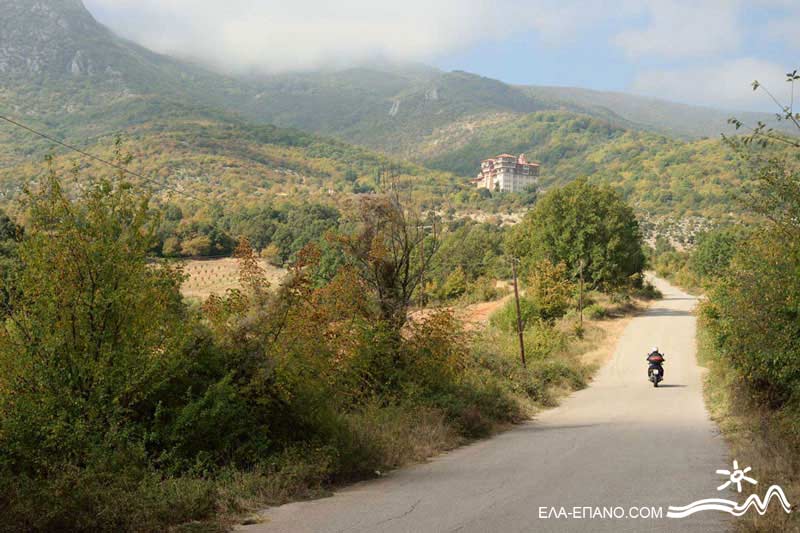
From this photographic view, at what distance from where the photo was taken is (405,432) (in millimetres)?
13094

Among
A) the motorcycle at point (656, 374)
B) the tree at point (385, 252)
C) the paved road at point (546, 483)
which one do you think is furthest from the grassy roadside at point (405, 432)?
the motorcycle at point (656, 374)

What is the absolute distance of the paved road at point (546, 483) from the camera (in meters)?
7.35

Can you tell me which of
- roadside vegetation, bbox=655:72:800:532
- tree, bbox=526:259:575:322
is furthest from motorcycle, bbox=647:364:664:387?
tree, bbox=526:259:575:322

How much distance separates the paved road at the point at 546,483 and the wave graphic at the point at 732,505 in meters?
0.17

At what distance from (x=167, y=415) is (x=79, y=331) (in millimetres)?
1608

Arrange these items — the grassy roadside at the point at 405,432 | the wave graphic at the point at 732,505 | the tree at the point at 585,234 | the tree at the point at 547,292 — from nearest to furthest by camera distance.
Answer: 1. the wave graphic at the point at 732,505
2. the grassy roadside at the point at 405,432
3. the tree at the point at 547,292
4. the tree at the point at 585,234

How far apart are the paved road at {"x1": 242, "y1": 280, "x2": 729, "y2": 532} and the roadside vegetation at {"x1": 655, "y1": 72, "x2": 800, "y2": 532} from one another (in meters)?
0.90

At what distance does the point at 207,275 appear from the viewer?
4912cm

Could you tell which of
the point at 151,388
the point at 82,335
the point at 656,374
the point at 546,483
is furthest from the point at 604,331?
the point at 82,335

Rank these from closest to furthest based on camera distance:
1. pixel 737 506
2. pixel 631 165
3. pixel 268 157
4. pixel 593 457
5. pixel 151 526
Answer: pixel 151 526
pixel 737 506
pixel 593 457
pixel 268 157
pixel 631 165

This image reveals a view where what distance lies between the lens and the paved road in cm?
735

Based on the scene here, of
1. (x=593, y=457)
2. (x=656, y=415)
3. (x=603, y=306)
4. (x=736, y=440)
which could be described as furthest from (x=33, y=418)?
(x=603, y=306)

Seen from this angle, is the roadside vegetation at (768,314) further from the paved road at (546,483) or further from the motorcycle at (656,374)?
the motorcycle at (656,374)

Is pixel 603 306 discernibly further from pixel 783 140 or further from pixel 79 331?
pixel 79 331
